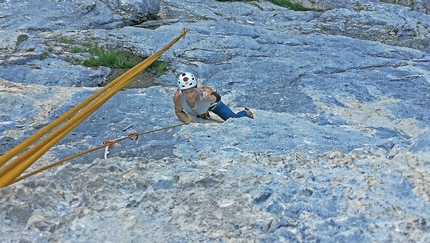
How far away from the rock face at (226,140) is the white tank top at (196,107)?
118 millimetres

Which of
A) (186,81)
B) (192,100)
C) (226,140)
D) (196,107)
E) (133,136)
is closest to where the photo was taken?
(226,140)

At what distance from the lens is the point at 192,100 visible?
495 centimetres

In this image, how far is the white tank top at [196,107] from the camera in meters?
5.02

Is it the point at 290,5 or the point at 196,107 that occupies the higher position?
the point at 290,5

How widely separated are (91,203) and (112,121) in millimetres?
2014

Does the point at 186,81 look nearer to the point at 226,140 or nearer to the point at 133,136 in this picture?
the point at 133,136

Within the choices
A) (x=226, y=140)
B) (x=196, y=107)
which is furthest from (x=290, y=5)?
(x=226, y=140)

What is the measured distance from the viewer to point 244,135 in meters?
4.12

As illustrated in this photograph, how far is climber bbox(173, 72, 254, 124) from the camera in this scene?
4.81 meters

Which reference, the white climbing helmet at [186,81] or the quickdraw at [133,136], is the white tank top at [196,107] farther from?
the quickdraw at [133,136]

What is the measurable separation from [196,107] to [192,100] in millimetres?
159

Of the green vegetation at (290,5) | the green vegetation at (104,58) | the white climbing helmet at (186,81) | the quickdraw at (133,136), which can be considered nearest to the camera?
the quickdraw at (133,136)

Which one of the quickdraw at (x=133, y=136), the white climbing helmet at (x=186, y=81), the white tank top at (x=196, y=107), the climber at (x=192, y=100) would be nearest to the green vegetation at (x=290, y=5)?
the climber at (x=192, y=100)

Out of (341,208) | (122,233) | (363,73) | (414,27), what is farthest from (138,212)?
(414,27)
